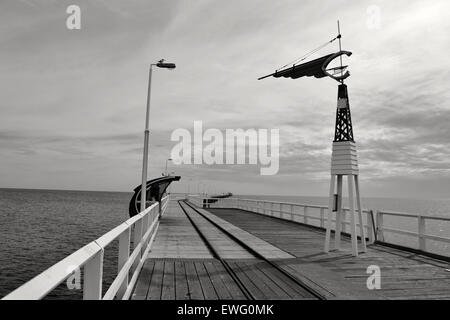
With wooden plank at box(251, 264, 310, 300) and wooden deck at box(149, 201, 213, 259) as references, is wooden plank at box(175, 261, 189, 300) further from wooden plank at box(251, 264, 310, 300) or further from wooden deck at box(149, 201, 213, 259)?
wooden plank at box(251, 264, 310, 300)

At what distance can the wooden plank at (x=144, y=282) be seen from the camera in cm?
600

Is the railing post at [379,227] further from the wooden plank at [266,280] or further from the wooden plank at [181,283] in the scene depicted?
the wooden plank at [181,283]

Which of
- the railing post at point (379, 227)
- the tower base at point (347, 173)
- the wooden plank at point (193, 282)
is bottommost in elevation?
the wooden plank at point (193, 282)

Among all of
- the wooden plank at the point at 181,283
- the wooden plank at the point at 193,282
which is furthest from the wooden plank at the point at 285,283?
the wooden plank at the point at 181,283

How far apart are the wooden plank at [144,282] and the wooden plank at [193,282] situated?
0.78 m

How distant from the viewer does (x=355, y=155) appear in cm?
1052

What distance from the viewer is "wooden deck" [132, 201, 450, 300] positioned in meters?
6.31

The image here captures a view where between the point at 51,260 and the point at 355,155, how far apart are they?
871 inches

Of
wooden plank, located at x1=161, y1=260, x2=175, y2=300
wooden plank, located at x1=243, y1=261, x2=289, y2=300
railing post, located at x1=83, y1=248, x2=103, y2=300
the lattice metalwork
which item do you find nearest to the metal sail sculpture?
the lattice metalwork

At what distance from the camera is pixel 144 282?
6891 millimetres

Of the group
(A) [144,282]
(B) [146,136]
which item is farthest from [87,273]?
(B) [146,136]

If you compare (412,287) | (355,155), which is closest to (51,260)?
(355,155)

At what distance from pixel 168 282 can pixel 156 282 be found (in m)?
0.23
